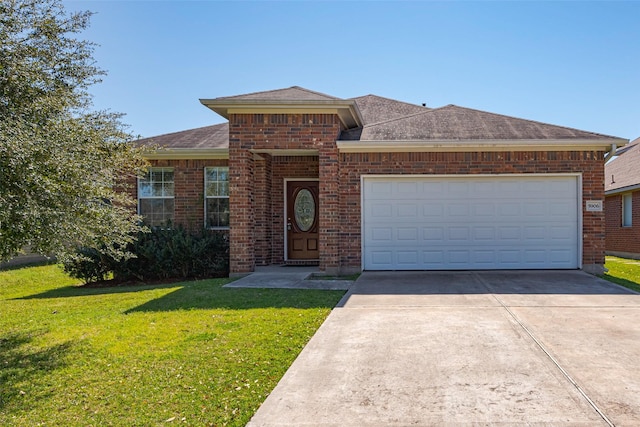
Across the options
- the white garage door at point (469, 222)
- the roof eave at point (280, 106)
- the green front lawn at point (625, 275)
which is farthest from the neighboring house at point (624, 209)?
the roof eave at point (280, 106)

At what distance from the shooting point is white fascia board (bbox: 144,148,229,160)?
12898 mm

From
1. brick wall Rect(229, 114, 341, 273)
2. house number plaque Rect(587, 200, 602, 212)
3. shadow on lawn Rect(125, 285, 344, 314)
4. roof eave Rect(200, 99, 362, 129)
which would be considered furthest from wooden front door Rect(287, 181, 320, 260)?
house number plaque Rect(587, 200, 602, 212)

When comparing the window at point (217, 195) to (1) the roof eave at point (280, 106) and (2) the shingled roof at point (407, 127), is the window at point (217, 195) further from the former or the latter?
(1) the roof eave at point (280, 106)

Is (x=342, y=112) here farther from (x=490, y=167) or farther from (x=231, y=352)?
(x=231, y=352)

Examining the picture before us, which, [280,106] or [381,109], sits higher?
[381,109]

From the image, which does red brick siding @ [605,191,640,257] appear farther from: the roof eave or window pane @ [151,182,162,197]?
window pane @ [151,182,162,197]

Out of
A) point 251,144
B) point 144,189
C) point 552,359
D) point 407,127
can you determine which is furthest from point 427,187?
point 144,189

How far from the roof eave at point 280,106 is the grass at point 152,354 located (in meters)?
4.14

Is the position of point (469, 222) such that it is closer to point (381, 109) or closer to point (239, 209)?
point (239, 209)

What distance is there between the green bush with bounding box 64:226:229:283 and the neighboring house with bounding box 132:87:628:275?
0.97m

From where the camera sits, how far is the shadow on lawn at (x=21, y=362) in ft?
15.3

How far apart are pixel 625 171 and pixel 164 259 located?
17723mm

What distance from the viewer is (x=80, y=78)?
753 cm

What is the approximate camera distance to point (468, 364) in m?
5.11
